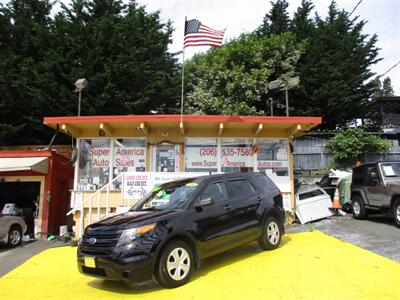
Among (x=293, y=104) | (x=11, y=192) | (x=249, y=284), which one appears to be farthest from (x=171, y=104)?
(x=249, y=284)

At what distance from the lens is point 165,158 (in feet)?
40.4

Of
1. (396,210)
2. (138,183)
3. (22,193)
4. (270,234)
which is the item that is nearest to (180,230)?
(270,234)

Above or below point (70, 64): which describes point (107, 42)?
above

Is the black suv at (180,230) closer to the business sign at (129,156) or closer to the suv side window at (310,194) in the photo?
the suv side window at (310,194)

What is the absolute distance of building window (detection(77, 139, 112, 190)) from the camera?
40.0ft

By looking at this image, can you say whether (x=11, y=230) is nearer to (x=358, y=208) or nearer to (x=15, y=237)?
(x=15, y=237)

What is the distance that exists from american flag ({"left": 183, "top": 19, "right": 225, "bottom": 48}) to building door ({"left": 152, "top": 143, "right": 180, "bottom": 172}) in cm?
342

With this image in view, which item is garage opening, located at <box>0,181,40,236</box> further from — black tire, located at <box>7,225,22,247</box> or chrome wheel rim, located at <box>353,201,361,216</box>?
chrome wheel rim, located at <box>353,201,361,216</box>

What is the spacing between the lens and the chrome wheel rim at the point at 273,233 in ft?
25.2

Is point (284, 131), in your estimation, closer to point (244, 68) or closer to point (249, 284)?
point (249, 284)

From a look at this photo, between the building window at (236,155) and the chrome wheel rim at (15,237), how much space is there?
6.79m

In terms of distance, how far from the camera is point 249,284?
580 centimetres

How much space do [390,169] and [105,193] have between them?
8.60 meters

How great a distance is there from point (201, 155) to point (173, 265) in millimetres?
6866
